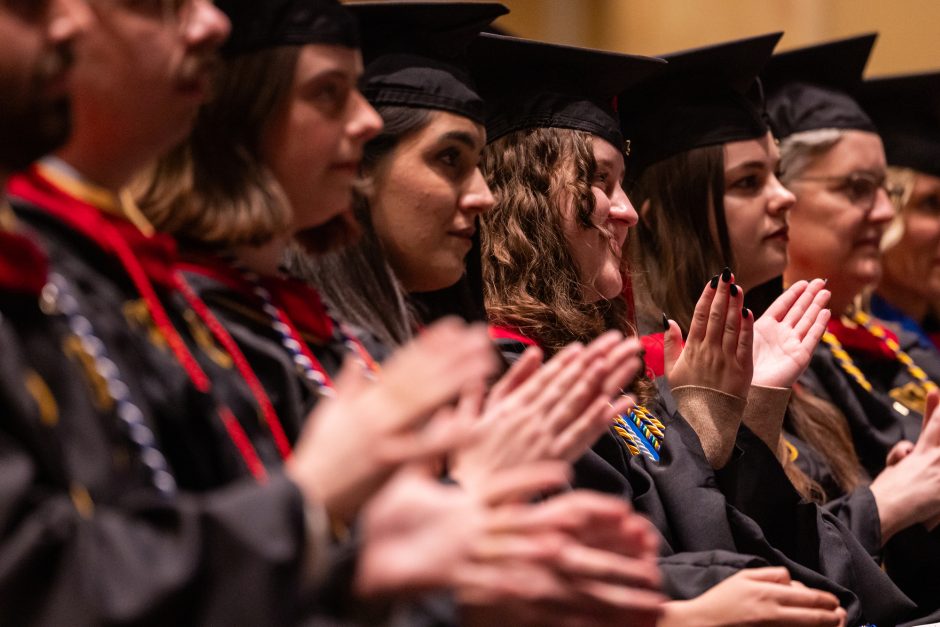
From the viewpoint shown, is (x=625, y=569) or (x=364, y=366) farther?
(x=364, y=366)

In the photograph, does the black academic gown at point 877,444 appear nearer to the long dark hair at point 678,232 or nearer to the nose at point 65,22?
the long dark hair at point 678,232

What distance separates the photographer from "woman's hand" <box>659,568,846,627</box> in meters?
2.24

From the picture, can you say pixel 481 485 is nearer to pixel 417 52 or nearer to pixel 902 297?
pixel 417 52

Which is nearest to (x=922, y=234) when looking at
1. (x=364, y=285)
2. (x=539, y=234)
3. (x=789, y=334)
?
(x=789, y=334)

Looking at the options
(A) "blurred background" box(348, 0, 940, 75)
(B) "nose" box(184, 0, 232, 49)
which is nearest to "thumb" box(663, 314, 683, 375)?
(B) "nose" box(184, 0, 232, 49)

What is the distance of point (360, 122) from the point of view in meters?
1.87

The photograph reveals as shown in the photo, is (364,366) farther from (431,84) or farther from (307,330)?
(431,84)

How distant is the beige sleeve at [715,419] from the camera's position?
269cm

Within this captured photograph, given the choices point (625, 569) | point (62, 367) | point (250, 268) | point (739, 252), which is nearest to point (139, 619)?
point (62, 367)

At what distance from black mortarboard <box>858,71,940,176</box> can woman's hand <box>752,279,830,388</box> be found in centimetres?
176

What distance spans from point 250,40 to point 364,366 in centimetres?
47

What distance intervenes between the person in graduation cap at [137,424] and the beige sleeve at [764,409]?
4.48 ft

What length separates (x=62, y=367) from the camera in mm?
1377

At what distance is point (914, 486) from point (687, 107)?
102 cm
